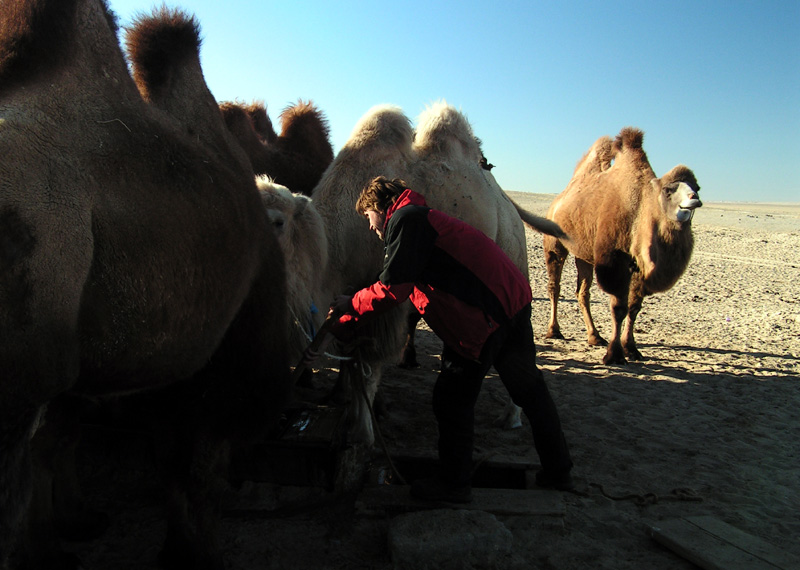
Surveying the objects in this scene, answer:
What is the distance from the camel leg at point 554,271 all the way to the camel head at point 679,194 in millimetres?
1780

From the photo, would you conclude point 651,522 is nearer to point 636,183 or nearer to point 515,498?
point 515,498

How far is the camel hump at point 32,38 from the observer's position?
2.08 metres

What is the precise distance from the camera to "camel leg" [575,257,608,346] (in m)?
8.57

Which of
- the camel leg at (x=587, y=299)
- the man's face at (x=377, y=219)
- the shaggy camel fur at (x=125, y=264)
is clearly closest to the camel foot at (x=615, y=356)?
the camel leg at (x=587, y=299)

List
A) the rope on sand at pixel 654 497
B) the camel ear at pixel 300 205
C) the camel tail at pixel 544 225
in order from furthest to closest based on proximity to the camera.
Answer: the camel tail at pixel 544 225 → the camel ear at pixel 300 205 → the rope on sand at pixel 654 497

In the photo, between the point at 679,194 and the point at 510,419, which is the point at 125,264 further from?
the point at 679,194

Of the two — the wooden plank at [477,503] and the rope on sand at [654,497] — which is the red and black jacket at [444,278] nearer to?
the wooden plank at [477,503]

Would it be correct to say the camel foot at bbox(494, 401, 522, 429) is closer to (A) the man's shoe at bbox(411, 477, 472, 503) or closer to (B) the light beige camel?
(A) the man's shoe at bbox(411, 477, 472, 503)

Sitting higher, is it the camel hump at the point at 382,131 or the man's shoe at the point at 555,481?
the camel hump at the point at 382,131

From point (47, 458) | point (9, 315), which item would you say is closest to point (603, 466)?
point (47, 458)

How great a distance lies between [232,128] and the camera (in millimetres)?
6277

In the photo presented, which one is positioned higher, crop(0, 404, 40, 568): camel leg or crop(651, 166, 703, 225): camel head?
crop(651, 166, 703, 225): camel head

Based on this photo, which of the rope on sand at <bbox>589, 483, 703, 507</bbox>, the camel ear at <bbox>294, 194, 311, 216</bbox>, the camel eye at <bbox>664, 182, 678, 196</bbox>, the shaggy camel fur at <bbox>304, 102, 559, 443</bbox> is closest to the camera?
the rope on sand at <bbox>589, 483, 703, 507</bbox>

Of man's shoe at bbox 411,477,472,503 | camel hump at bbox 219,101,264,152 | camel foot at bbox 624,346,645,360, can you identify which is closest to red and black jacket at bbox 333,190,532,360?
man's shoe at bbox 411,477,472,503
